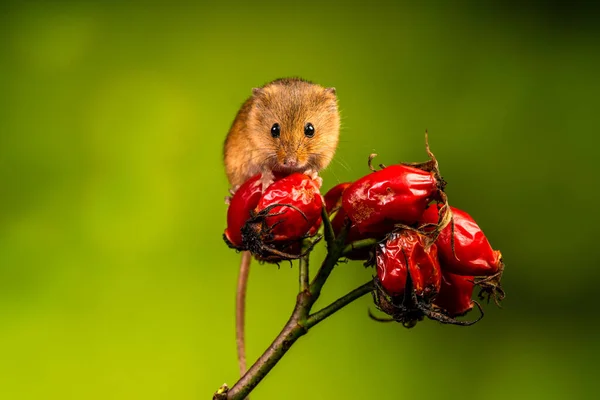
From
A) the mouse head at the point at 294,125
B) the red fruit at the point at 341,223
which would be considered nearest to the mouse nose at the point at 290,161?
the mouse head at the point at 294,125

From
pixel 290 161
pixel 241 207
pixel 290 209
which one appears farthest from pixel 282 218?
pixel 290 161

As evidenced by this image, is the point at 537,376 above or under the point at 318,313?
under

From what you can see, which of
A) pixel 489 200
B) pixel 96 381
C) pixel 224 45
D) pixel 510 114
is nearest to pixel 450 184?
pixel 489 200

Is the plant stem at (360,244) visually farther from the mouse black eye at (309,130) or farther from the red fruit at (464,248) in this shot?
the mouse black eye at (309,130)

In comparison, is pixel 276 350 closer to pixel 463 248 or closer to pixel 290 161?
pixel 463 248

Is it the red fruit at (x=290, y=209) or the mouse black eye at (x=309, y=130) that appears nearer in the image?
the red fruit at (x=290, y=209)

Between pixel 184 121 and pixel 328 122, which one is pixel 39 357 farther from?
pixel 328 122

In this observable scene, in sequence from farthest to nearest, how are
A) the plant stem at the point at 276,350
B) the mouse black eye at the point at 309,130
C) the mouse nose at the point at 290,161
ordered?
1. the mouse black eye at the point at 309,130
2. the mouse nose at the point at 290,161
3. the plant stem at the point at 276,350
